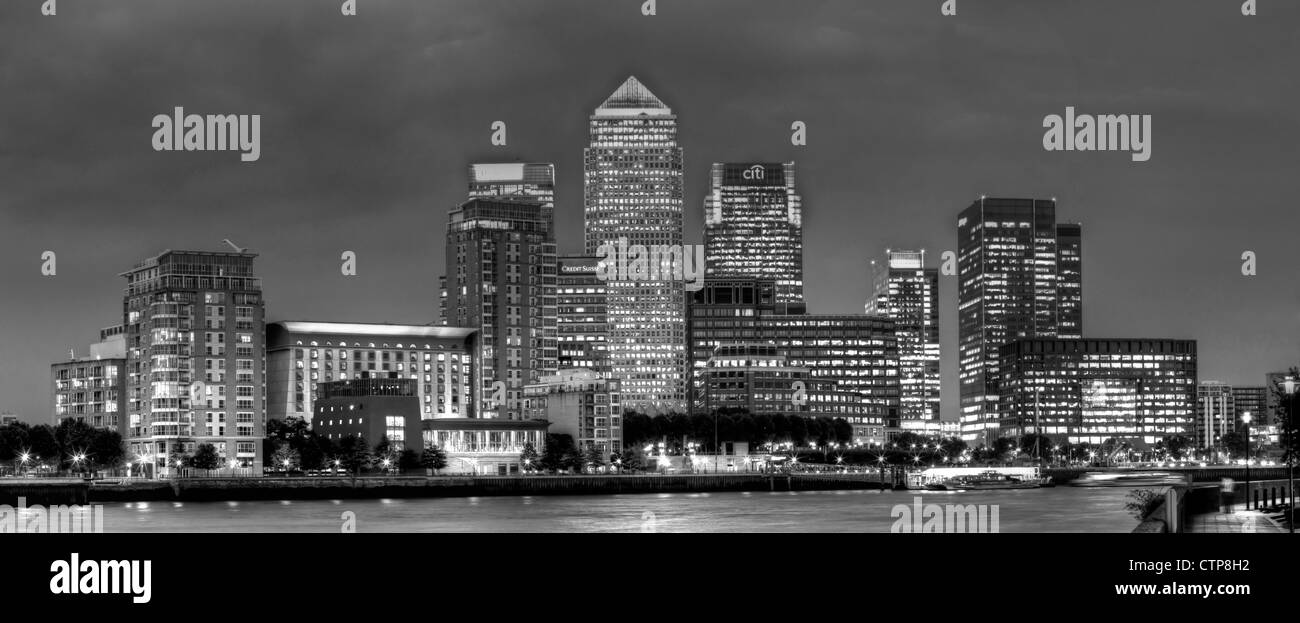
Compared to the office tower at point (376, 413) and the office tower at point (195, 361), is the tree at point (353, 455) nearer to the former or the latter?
the office tower at point (376, 413)

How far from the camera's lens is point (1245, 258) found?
58.3 m

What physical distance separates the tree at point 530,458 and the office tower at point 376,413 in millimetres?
12904

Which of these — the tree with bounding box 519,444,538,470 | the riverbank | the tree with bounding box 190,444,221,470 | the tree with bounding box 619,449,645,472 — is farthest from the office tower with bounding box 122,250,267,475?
the tree with bounding box 619,449,645,472

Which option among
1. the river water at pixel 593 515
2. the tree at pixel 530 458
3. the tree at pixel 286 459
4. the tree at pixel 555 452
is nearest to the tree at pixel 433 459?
the tree at pixel 530 458

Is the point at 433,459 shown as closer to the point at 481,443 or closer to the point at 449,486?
the point at 481,443

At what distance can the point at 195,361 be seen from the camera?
17612 centimetres

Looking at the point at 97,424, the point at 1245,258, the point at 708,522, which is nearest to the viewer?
the point at 1245,258

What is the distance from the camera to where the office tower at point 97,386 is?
611 ft

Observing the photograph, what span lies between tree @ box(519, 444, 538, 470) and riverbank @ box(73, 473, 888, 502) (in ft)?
70.2

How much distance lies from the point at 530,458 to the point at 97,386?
51.9 m
